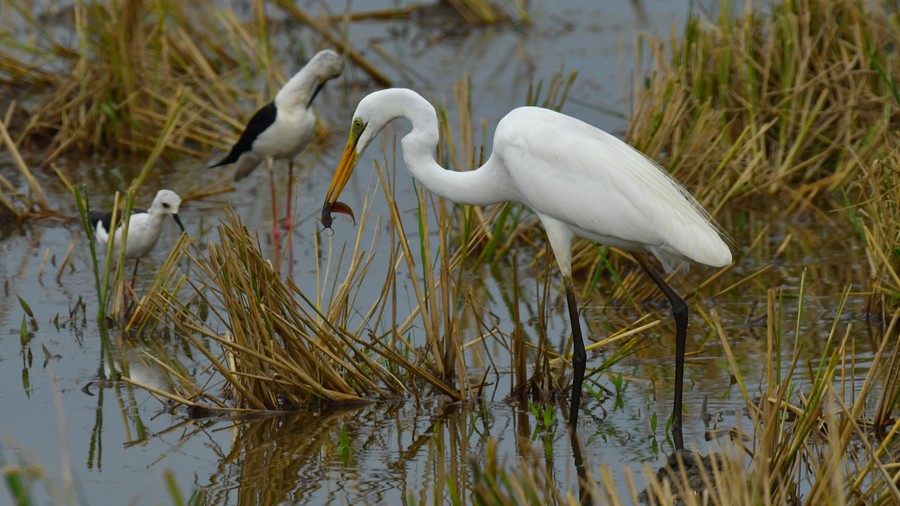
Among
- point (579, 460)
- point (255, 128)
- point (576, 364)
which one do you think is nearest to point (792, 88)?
point (255, 128)

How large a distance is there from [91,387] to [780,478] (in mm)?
2899

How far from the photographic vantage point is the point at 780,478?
345cm

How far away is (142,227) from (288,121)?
156cm

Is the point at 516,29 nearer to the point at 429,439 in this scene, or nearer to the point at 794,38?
the point at 794,38

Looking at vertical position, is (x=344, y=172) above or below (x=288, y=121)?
below

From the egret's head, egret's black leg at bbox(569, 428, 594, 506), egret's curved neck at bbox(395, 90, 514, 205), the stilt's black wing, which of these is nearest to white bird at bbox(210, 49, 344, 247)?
the stilt's black wing

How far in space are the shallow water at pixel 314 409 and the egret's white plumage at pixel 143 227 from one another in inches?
11.5

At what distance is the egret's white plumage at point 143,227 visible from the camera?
657cm

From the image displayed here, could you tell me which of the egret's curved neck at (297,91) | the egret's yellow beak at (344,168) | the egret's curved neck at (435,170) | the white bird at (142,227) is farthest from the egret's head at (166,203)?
the egret's curved neck at (435,170)

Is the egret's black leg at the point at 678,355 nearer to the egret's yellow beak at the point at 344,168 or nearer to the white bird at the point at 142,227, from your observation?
the egret's yellow beak at the point at 344,168

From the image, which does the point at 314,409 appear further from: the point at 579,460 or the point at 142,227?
the point at 142,227

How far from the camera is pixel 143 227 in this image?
6582 millimetres

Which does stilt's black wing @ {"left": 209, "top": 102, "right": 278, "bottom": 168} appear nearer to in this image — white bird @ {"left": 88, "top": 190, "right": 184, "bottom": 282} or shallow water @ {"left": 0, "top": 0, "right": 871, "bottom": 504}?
shallow water @ {"left": 0, "top": 0, "right": 871, "bottom": 504}

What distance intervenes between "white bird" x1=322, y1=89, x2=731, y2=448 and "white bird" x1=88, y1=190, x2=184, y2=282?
6.19 ft
